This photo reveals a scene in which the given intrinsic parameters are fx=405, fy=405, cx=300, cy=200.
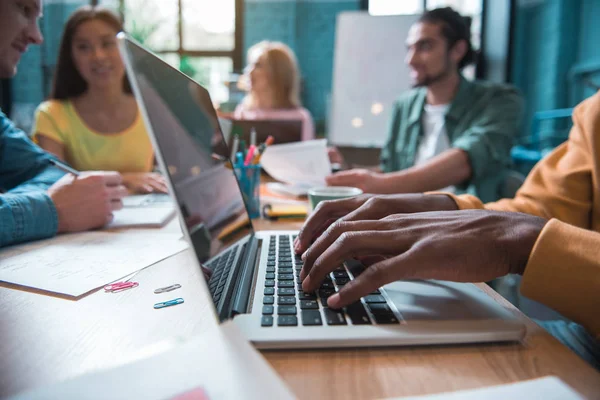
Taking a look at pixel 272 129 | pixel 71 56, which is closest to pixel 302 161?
pixel 272 129

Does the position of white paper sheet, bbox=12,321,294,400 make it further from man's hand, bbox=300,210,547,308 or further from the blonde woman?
the blonde woman

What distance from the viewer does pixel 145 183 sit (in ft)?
4.12

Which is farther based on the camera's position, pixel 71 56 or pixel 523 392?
pixel 71 56

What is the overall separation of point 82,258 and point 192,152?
273 millimetres

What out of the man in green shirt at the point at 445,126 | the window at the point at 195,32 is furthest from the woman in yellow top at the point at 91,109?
the window at the point at 195,32

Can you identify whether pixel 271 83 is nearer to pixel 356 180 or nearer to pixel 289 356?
pixel 356 180

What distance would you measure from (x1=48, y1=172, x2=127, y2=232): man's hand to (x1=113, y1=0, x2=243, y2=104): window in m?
3.61

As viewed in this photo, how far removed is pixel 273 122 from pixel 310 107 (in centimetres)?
299

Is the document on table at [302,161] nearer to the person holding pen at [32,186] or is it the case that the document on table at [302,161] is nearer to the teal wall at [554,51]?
the person holding pen at [32,186]

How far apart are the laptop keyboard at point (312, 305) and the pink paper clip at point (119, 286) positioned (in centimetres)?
16

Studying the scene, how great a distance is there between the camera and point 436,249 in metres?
0.42

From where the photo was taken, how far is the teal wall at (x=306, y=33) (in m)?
4.30

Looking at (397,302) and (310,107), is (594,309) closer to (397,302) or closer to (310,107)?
(397,302)

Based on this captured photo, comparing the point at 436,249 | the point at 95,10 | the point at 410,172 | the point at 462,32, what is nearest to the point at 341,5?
the point at 462,32
